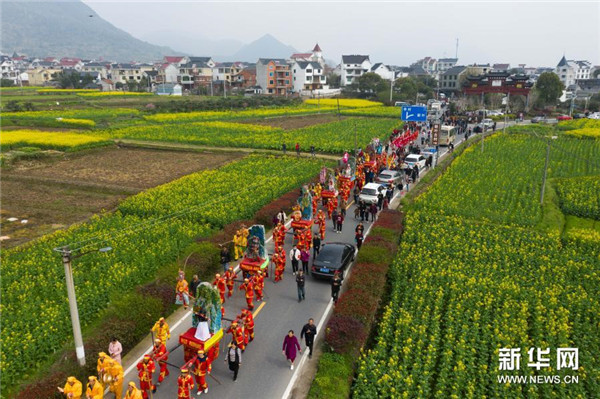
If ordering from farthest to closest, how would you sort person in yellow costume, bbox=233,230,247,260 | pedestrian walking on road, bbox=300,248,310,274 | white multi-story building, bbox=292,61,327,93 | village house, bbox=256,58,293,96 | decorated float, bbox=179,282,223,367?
village house, bbox=256,58,293,96 < white multi-story building, bbox=292,61,327,93 < person in yellow costume, bbox=233,230,247,260 < pedestrian walking on road, bbox=300,248,310,274 < decorated float, bbox=179,282,223,367

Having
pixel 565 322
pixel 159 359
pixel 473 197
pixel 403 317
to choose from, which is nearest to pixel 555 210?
pixel 473 197

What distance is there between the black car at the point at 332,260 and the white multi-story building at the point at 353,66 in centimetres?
11427

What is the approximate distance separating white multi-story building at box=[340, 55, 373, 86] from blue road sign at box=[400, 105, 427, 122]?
296 feet

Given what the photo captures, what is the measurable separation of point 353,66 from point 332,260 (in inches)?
4660

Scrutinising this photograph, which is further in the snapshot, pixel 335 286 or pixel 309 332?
pixel 335 286

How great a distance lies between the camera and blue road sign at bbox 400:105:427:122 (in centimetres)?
3859

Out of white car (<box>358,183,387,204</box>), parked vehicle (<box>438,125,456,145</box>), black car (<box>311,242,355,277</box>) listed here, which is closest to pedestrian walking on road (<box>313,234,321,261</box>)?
black car (<box>311,242,355,277</box>)

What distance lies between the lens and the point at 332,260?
17.3 m

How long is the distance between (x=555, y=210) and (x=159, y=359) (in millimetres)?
24716

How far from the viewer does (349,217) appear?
25.2 meters

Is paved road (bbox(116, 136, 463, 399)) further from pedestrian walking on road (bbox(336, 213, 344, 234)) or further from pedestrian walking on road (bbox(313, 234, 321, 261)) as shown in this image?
pedestrian walking on road (bbox(336, 213, 344, 234))

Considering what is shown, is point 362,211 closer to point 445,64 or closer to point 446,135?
point 446,135

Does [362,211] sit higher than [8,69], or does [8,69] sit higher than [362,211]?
[8,69]

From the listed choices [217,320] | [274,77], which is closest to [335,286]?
[217,320]
